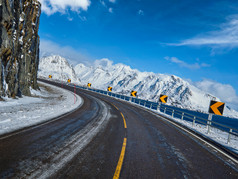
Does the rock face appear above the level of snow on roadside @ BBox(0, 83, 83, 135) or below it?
above

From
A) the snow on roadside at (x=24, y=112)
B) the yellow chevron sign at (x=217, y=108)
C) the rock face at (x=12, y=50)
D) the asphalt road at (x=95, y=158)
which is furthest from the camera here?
the rock face at (x=12, y=50)

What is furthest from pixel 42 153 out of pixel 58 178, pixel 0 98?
pixel 0 98

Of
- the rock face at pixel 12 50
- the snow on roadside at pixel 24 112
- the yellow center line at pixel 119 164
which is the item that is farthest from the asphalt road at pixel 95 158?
the rock face at pixel 12 50

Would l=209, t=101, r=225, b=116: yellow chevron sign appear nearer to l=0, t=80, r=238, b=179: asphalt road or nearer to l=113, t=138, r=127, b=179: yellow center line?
l=0, t=80, r=238, b=179: asphalt road

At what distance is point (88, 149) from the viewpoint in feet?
15.7

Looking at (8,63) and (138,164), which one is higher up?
(8,63)

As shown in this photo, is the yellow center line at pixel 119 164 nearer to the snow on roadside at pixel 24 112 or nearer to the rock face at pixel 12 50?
the snow on roadside at pixel 24 112

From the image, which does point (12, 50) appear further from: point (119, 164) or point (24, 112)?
point (119, 164)

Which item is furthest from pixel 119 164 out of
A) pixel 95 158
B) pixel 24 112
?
pixel 24 112

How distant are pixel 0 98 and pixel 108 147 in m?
11.3

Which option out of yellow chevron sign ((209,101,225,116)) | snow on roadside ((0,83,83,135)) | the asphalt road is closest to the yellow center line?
the asphalt road

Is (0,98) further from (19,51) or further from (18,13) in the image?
(18,13)

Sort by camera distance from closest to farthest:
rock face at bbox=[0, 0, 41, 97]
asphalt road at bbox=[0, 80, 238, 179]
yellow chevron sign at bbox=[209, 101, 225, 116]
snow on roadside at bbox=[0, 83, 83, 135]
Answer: asphalt road at bbox=[0, 80, 238, 179], snow on roadside at bbox=[0, 83, 83, 135], yellow chevron sign at bbox=[209, 101, 225, 116], rock face at bbox=[0, 0, 41, 97]

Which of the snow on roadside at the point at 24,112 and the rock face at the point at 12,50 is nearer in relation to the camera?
the snow on roadside at the point at 24,112
